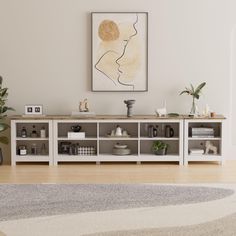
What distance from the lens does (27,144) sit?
24.0 feet

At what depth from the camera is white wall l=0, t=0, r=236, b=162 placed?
23.7 ft

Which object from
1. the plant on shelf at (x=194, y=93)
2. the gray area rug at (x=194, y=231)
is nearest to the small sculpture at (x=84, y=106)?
Answer: the plant on shelf at (x=194, y=93)

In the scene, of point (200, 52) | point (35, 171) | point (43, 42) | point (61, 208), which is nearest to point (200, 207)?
point (61, 208)

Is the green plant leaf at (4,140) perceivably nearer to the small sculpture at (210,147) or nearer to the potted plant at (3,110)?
the potted plant at (3,110)

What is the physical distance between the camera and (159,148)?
7070 millimetres

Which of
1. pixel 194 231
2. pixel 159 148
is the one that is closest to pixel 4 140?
pixel 159 148

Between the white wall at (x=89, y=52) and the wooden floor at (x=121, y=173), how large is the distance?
2.79 ft

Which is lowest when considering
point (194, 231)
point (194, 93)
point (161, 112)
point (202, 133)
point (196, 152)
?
point (194, 231)

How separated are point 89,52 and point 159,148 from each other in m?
1.60

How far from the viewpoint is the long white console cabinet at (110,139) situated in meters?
6.94

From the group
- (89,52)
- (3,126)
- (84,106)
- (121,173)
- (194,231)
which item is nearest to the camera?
(194,231)

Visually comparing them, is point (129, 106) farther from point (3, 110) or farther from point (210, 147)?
point (3, 110)

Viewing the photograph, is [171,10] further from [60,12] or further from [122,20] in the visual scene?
[60,12]

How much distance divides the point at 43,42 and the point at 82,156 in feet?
5.35
